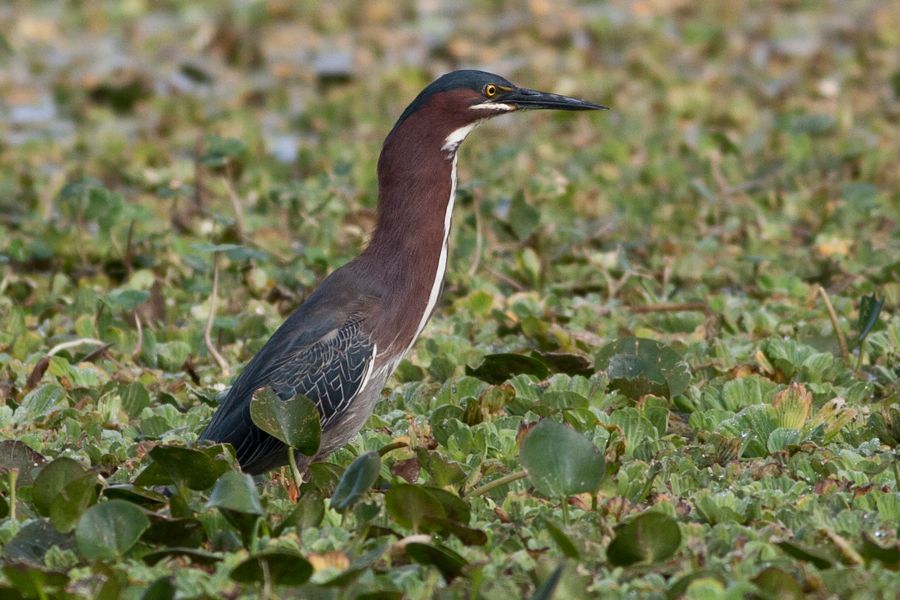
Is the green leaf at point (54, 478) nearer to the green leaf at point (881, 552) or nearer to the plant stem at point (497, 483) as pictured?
the plant stem at point (497, 483)

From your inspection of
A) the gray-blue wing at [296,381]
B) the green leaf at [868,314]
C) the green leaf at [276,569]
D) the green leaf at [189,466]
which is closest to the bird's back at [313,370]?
the gray-blue wing at [296,381]

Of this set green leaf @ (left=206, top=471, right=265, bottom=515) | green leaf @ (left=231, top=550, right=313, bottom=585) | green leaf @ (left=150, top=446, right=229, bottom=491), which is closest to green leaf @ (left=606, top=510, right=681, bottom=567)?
green leaf @ (left=231, top=550, right=313, bottom=585)

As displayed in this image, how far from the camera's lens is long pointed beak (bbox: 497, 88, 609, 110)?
563 centimetres

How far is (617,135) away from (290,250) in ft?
9.17

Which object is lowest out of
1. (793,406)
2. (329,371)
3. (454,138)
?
(793,406)

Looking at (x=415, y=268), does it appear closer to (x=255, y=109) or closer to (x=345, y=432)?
(x=345, y=432)

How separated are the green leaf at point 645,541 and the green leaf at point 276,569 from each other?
766 mm

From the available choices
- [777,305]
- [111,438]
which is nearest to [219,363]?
[111,438]

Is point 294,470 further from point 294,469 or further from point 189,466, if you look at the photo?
point 189,466

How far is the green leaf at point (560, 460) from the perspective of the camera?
13.3 feet

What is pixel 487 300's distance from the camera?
6492mm

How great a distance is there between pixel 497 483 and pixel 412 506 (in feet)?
1.26

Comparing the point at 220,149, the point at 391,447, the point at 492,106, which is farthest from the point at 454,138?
the point at 220,149

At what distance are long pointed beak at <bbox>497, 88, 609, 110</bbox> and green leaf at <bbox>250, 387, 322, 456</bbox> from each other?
1698 millimetres
